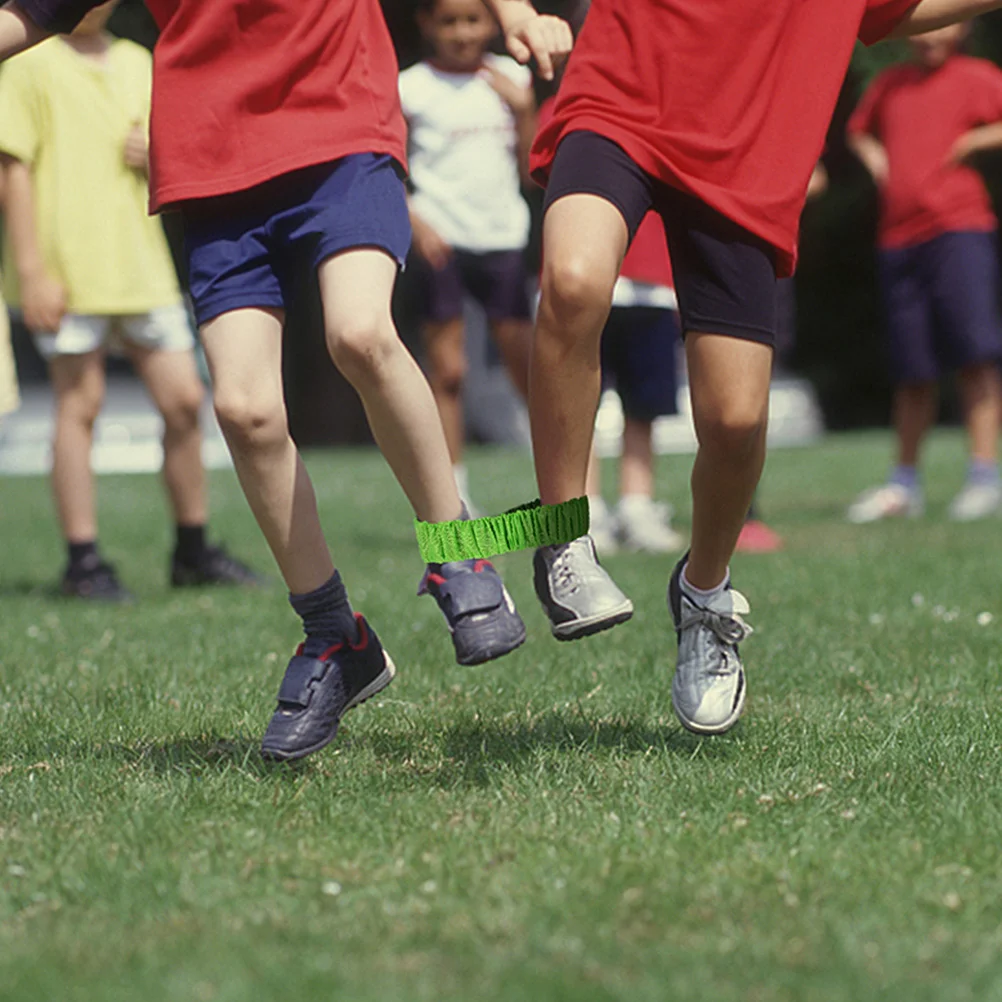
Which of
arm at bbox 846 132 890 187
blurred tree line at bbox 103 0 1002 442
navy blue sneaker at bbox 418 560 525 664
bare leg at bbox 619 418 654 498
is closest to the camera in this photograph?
navy blue sneaker at bbox 418 560 525 664

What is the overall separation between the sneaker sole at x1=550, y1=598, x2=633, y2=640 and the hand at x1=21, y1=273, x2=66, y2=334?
3.33 meters

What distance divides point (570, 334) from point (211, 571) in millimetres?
3417

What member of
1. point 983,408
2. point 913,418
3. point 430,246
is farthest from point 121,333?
point 983,408

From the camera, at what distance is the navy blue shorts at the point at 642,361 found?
277 inches

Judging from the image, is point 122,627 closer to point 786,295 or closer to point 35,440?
point 786,295

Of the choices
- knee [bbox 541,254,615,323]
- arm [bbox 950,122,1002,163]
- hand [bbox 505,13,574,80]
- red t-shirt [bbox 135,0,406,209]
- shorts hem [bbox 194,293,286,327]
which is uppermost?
hand [bbox 505,13,574,80]

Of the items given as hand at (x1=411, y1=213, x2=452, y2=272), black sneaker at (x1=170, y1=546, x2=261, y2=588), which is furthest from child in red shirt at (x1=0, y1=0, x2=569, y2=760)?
hand at (x1=411, y1=213, x2=452, y2=272)

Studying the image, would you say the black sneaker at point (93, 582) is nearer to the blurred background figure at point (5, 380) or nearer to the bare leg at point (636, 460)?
the blurred background figure at point (5, 380)

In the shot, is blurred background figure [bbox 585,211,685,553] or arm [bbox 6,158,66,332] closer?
arm [bbox 6,158,66,332]

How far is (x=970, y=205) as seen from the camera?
8.27 m

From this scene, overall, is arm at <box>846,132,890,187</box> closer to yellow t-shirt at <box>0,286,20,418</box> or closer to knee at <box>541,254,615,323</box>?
yellow t-shirt at <box>0,286,20,418</box>

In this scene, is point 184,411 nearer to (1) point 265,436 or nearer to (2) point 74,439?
(2) point 74,439

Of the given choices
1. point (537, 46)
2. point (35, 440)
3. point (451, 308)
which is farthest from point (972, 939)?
point (35, 440)

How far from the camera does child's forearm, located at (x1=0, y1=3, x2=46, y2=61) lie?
10.2 feet
